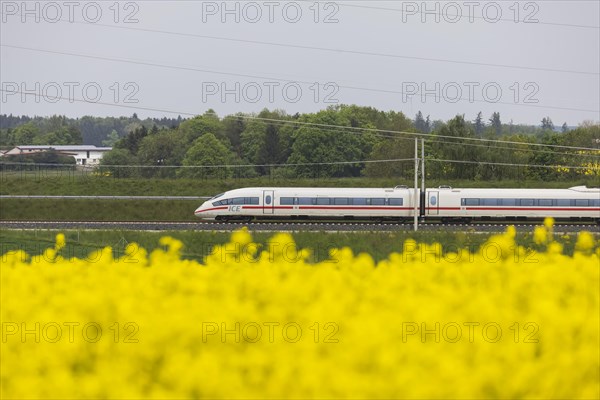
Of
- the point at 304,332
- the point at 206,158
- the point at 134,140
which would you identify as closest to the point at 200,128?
the point at 134,140

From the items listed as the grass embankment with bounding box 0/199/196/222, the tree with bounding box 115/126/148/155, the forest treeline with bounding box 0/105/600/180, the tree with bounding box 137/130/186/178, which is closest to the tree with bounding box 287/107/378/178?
the forest treeline with bounding box 0/105/600/180

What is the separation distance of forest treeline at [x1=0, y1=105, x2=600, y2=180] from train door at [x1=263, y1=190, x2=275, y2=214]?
14825 mm

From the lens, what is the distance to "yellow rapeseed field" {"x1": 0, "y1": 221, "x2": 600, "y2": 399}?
271 inches

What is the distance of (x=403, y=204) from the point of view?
41938 millimetres

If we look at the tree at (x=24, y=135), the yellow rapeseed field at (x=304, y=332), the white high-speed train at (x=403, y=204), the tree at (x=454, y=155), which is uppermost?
the tree at (x=24, y=135)

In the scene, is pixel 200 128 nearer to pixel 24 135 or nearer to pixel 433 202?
pixel 433 202

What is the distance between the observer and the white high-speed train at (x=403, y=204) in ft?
137

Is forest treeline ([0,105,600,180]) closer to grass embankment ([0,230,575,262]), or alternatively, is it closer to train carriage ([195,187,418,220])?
train carriage ([195,187,418,220])

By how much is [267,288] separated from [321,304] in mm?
1141

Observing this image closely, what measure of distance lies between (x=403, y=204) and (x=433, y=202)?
156 cm

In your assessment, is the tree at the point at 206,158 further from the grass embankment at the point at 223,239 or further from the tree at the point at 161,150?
the grass embankment at the point at 223,239

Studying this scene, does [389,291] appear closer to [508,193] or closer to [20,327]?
[20,327]

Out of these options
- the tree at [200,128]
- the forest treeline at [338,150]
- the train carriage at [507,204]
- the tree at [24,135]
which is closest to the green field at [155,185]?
the forest treeline at [338,150]

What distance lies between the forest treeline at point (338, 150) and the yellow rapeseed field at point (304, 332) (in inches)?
1808
